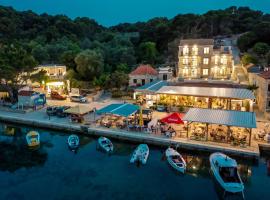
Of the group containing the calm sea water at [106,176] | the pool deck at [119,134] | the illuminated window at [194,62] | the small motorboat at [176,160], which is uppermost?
the illuminated window at [194,62]

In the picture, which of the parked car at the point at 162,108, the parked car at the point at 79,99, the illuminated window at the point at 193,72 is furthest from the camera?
the illuminated window at the point at 193,72

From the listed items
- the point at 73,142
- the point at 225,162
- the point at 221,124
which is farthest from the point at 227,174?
the point at 73,142

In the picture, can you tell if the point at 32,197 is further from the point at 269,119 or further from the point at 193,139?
the point at 269,119

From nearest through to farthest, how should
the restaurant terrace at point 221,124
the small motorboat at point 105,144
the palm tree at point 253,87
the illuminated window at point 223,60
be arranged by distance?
the restaurant terrace at point 221,124
the small motorboat at point 105,144
the palm tree at point 253,87
the illuminated window at point 223,60

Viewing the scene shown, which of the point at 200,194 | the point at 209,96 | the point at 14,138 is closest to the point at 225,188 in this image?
the point at 200,194

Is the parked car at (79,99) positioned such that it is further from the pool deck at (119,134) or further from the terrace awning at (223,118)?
the terrace awning at (223,118)

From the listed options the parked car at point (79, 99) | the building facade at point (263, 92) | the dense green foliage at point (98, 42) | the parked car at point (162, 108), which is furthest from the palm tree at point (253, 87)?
the parked car at point (79, 99)

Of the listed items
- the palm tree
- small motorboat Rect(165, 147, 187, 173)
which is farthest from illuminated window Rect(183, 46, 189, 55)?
small motorboat Rect(165, 147, 187, 173)

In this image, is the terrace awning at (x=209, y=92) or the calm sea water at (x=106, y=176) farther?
the terrace awning at (x=209, y=92)
